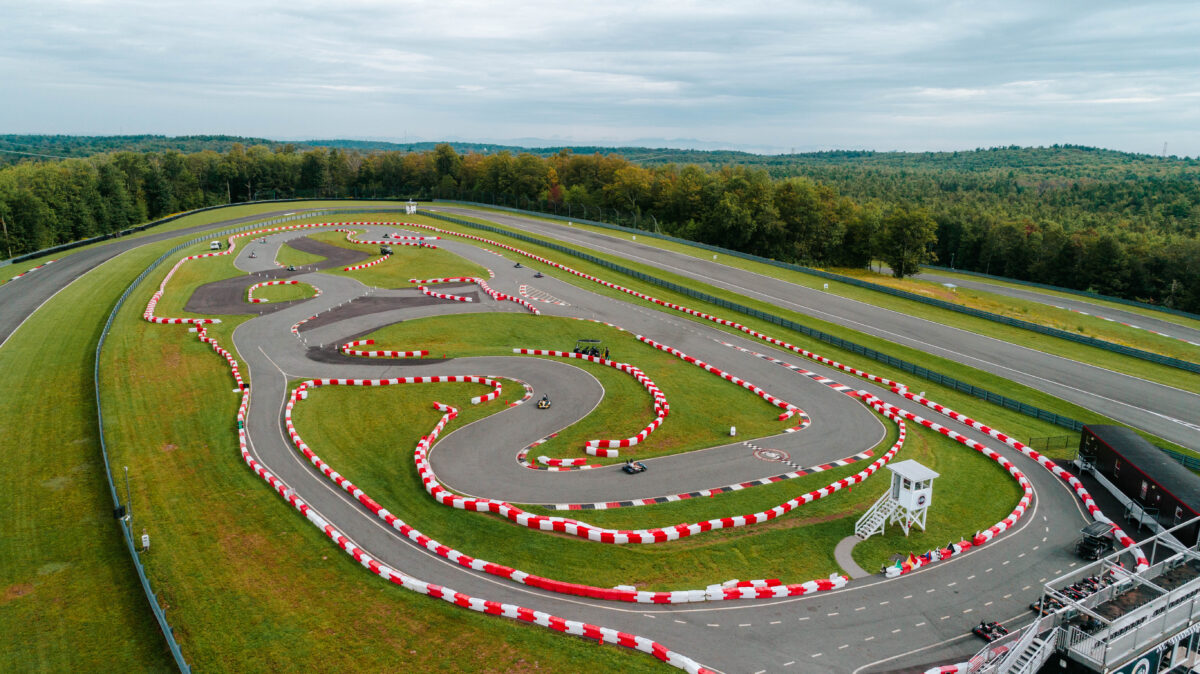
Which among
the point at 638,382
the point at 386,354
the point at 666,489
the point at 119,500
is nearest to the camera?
the point at 119,500

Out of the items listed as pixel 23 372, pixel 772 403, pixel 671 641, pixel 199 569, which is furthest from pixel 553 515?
pixel 23 372

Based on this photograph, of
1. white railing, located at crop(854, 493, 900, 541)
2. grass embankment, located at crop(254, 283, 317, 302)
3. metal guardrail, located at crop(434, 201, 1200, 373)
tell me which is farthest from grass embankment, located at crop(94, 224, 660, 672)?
metal guardrail, located at crop(434, 201, 1200, 373)

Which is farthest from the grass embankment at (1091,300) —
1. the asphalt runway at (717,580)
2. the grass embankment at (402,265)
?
the grass embankment at (402,265)

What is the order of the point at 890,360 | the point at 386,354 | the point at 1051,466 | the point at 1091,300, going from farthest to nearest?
the point at 1091,300
the point at 890,360
the point at 386,354
the point at 1051,466

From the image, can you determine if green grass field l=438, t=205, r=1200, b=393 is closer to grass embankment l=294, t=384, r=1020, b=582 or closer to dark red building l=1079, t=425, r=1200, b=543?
dark red building l=1079, t=425, r=1200, b=543

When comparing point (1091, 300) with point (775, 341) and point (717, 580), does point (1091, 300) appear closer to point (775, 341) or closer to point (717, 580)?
point (775, 341)

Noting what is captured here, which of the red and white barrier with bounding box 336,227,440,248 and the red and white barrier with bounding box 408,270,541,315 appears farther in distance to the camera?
the red and white barrier with bounding box 336,227,440,248

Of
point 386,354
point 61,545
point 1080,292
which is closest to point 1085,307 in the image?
point 1080,292

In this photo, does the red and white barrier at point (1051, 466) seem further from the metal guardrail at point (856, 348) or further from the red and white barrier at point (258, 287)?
the red and white barrier at point (258, 287)
